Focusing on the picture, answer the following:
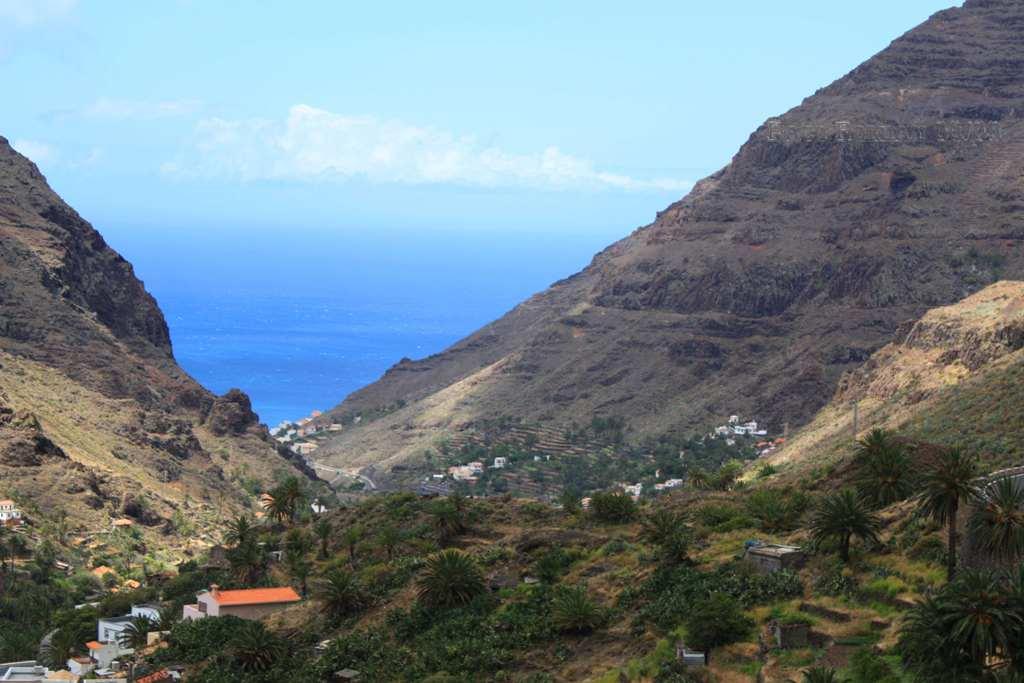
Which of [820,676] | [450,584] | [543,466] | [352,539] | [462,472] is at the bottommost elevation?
[820,676]

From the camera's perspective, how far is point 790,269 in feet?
478

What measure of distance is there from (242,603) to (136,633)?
12.2 ft

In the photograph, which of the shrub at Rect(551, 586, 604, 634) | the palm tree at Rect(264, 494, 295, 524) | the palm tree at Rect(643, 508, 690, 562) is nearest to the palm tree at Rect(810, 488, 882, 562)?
the palm tree at Rect(643, 508, 690, 562)

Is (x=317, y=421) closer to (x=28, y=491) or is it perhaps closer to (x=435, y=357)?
(x=435, y=357)

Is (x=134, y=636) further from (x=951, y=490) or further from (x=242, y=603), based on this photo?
(x=951, y=490)

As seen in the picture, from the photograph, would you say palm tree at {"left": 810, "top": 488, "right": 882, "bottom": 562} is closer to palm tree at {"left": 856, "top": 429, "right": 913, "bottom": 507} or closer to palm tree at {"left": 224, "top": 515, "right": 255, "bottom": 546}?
palm tree at {"left": 856, "top": 429, "right": 913, "bottom": 507}

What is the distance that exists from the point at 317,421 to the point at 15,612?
9327cm

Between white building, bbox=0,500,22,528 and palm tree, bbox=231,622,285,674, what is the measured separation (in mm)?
28085

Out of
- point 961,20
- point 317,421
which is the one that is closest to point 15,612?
point 317,421

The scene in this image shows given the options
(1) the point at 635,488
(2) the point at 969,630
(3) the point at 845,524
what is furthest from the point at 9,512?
(2) the point at 969,630

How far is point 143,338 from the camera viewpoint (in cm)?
12119

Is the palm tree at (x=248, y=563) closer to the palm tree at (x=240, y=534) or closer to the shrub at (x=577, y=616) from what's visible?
the palm tree at (x=240, y=534)

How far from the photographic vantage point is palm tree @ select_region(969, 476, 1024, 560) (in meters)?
40.8

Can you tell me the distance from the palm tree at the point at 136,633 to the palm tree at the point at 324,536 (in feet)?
26.6
